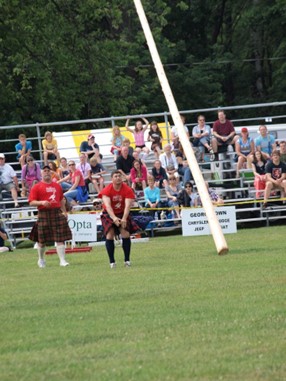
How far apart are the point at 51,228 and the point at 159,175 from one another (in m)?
6.70

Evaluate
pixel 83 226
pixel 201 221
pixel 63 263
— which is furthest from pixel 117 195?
pixel 201 221

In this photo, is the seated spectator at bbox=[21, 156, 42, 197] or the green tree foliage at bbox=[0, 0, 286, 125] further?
the green tree foliage at bbox=[0, 0, 286, 125]

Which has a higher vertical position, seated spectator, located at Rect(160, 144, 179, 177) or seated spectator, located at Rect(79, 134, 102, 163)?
seated spectator, located at Rect(79, 134, 102, 163)

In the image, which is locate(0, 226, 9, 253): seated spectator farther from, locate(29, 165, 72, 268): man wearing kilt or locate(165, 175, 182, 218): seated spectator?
locate(29, 165, 72, 268): man wearing kilt

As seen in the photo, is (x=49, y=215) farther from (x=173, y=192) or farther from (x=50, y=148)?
(x=50, y=148)

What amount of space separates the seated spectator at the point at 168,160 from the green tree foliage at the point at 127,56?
5.84 metres

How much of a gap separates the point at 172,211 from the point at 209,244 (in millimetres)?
3695

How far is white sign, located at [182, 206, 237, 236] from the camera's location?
19.5 meters

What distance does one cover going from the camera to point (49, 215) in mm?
15391

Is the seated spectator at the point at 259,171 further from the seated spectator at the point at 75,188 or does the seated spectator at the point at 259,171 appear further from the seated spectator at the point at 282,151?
the seated spectator at the point at 75,188

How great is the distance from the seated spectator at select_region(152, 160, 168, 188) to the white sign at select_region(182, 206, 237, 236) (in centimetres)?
186

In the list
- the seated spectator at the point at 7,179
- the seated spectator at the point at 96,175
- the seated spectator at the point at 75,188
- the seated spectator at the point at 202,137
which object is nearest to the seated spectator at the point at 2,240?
the seated spectator at the point at 75,188

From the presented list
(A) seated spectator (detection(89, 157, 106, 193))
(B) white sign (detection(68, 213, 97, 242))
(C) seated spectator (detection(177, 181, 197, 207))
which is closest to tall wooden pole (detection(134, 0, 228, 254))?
(B) white sign (detection(68, 213, 97, 242))

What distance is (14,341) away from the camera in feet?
26.5
